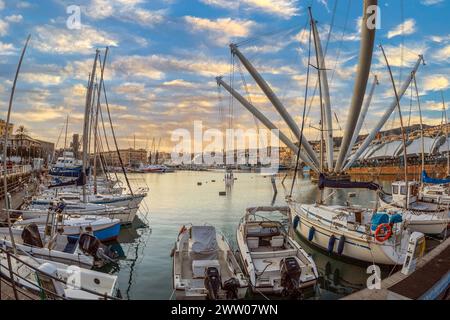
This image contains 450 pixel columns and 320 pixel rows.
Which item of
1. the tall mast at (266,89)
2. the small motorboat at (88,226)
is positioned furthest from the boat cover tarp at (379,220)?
the tall mast at (266,89)

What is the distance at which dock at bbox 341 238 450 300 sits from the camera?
309 inches

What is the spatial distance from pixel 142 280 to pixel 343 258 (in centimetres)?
959

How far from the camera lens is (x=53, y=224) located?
14781 millimetres

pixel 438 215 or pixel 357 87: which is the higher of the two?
pixel 357 87

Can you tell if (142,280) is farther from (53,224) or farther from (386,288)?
(386,288)

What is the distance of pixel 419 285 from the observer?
8.73 m

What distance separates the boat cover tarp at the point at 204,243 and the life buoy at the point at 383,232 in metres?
6.97

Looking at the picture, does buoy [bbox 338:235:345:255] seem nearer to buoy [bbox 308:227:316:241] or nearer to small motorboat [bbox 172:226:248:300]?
buoy [bbox 308:227:316:241]

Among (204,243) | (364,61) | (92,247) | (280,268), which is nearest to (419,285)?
(280,268)

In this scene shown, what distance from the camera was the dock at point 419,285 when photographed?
7.84 meters

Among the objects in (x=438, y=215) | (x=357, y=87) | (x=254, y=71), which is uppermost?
(x=254, y=71)

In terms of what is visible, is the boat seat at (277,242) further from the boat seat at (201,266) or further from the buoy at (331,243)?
the boat seat at (201,266)

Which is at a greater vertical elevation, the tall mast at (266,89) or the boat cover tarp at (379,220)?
the tall mast at (266,89)
